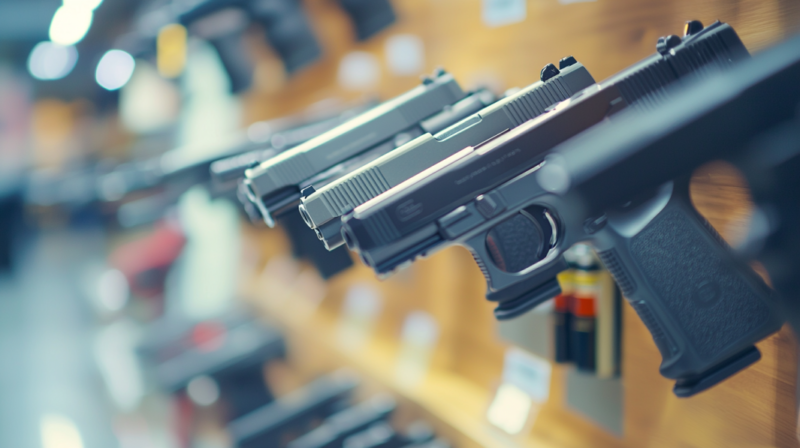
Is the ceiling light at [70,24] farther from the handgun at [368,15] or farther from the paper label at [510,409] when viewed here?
the paper label at [510,409]

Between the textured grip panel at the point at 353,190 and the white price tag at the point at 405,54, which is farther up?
the white price tag at the point at 405,54

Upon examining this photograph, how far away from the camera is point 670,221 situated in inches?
21.9

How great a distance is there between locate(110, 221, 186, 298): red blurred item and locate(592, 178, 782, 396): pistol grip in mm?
2736

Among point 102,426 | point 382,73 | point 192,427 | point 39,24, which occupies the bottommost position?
point 192,427

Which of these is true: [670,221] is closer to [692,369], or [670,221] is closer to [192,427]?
[692,369]

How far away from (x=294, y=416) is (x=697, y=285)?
1.35 metres

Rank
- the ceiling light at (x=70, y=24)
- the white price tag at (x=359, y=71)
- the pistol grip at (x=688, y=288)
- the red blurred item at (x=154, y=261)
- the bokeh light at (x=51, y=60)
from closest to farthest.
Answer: the pistol grip at (x=688, y=288), the white price tag at (x=359, y=71), the red blurred item at (x=154, y=261), the ceiling light at (x=70, y=24), the bokeh light at (x=51, y=60)

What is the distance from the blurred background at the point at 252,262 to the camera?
33.4 inches

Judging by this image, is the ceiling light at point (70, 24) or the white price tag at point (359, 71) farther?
the ceiling light at point (70, 24)

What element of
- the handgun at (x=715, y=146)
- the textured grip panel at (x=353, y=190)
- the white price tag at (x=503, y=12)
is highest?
the white price tag at (x=503, y=12)

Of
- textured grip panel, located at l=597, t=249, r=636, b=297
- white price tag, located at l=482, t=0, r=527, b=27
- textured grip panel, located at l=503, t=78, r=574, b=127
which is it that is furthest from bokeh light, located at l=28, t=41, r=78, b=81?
textured grip panel, located at l=597, t=249, r=636, b=297

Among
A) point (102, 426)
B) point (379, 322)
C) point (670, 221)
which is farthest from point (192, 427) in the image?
point (670, 221)

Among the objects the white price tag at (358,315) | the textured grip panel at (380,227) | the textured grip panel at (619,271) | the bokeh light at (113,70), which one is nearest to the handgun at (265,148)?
the textured grip panel at (380,227)

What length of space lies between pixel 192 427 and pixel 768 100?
82.5 inches
